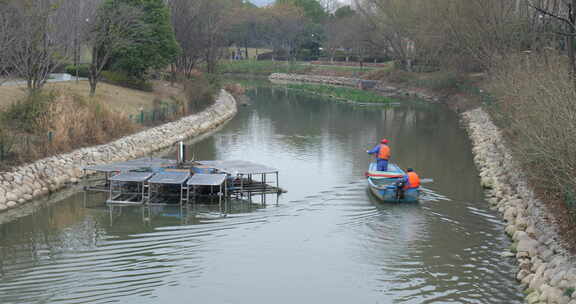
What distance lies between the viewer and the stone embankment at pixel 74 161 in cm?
1973

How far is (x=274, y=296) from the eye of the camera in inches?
540

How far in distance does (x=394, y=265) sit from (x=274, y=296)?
11.4ft

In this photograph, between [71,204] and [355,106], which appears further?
[355,106]

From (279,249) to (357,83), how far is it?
59102 mm

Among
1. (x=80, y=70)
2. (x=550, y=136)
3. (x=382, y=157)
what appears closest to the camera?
(x=550, y=136)

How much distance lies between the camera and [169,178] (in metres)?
20.3

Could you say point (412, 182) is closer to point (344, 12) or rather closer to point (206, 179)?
point (206, 179)

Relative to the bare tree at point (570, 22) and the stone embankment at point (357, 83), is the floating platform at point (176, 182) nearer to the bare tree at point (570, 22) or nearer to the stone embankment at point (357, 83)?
the bare tree at point (570, 22)

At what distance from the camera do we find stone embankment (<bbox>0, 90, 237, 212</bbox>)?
1973cm

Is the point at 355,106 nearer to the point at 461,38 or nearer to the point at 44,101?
the point at 461,38

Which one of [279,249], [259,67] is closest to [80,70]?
[279,249]

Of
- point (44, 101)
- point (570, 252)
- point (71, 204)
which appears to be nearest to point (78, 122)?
point (44, 101)

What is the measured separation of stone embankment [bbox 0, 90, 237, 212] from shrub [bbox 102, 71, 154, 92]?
6.54 m

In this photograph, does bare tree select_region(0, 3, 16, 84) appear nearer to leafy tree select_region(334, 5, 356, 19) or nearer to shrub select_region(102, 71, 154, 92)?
shrub select_region(102, 71, 154, 92)
